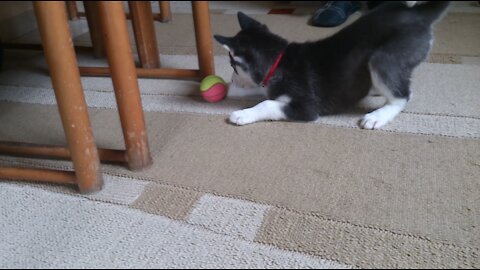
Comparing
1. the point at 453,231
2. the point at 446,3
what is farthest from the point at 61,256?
the point at 446,3

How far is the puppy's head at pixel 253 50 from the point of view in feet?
3.74

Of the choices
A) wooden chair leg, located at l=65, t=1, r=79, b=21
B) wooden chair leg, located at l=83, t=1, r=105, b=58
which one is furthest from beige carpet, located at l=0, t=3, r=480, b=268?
wooden chair leg, located at l=65, t=1, r=79, b=21

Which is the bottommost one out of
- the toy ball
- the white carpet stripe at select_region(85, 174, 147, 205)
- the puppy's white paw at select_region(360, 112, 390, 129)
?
the puppy's white paw at select_region(360, 112, 390, 129)

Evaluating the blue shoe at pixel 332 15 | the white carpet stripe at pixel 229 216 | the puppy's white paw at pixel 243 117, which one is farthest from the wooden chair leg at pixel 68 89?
the blue shoe at pixel 332 15

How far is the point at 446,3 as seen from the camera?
1083 mm

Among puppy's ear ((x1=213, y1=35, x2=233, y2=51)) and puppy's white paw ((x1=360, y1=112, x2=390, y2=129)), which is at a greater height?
puppy's ear ((x1=213, y1=35, x2=233, y2=51))

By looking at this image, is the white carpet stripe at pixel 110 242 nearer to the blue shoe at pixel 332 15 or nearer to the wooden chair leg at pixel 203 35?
the wooden chair leg at pixel 203 35

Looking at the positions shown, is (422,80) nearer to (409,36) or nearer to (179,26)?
(409,36)

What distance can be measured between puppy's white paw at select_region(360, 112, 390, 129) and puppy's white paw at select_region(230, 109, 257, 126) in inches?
11.4

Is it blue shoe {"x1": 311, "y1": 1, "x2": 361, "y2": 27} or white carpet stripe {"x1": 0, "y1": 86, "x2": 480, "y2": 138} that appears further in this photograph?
blue shoe {"x1": 311, "y1": 1, "x2": 361, "y2": 27}

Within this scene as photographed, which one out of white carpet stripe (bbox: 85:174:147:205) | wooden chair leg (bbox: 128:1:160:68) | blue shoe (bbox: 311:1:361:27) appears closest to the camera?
white carpet stripe (bbox: 85:174:147:205)

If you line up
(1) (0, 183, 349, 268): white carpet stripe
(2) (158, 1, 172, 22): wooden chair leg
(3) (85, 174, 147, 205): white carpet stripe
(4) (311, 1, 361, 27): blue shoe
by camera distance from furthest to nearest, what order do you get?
(2) (158, 1, 172, 22): wooden chair leg < (4) (311, 1, 361, 27): blue shoe < (3) (85, 174, 147, 205): white carpet stripe < (1) (0, 183, 349, 268): white carpet stripe

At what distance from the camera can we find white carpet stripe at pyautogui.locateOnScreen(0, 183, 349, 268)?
716mm

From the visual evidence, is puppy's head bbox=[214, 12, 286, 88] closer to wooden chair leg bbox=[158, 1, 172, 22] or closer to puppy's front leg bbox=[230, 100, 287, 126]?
puppy's front leg bbox=[230, 100, 287, 126]
